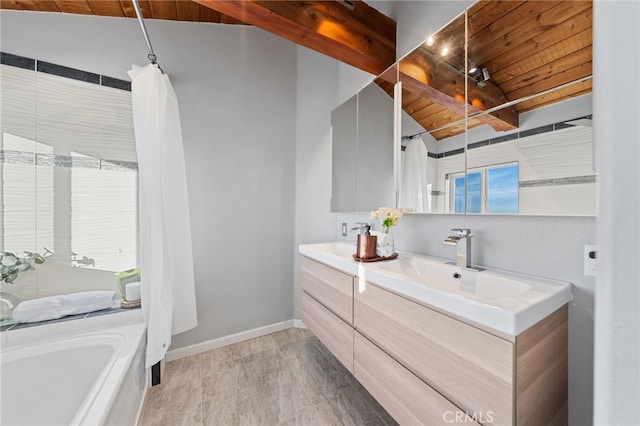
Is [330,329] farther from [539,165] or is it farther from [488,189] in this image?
[539,165]

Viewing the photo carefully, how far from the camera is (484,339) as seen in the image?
792 millimetres

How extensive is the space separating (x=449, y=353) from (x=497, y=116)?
42.4 inches

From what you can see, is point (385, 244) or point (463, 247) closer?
point (463, 247)

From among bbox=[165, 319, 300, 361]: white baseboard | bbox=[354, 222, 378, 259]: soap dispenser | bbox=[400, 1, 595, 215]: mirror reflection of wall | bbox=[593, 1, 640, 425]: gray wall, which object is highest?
bbox=[400, 1, 595, 215]: mirror reflection of wall

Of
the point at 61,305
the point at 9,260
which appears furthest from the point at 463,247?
the point at 9,260

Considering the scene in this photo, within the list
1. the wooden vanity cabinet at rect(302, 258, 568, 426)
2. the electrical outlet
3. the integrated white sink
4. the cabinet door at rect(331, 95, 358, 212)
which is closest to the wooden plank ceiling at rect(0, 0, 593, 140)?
the cabinet door at rect(331, 95, 358, 212)

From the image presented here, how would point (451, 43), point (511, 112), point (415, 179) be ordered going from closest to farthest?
point (511, 112), point (451, 43), point (415, 179)

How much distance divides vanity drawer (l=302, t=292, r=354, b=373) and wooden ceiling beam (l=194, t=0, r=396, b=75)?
1.72 metres

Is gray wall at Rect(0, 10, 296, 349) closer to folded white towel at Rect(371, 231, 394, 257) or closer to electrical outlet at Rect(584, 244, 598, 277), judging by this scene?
folded white towel at Rect(371, 231, 394, 257)

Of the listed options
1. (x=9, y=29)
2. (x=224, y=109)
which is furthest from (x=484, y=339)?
(x=9, y=29)

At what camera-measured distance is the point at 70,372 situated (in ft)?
4.56

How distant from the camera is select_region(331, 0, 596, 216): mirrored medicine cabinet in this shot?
1.00 metres

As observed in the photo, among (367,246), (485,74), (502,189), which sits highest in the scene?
(485,74)

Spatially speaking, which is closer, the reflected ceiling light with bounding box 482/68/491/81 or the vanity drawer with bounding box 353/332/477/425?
the vanity drawer with bounding box 353/332/477/425
